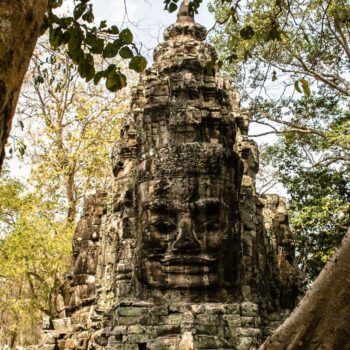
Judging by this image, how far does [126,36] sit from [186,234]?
4589mm

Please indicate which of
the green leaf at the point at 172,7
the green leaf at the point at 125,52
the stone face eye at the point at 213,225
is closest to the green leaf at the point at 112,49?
the green leaf at the point at 125,52

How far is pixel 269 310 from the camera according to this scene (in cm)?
927

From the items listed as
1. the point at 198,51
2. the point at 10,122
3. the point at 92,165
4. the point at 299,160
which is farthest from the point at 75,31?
the point at 299,160

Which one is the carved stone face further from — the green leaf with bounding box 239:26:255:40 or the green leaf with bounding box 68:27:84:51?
the green leaf with bounding box 68:27:84:51

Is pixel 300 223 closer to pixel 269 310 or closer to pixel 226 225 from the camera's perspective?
pixel 269 310

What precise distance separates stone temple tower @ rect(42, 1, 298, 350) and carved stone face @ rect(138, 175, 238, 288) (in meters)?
0.02

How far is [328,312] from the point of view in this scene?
2.57 m

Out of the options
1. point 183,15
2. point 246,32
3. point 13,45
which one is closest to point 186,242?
point 246,32

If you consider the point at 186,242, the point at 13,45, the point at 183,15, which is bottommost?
the point at 13,45

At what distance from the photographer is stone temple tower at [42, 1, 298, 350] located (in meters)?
7.78

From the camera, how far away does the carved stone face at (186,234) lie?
7914mm

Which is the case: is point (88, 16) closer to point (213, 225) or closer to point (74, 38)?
point (74, 38)

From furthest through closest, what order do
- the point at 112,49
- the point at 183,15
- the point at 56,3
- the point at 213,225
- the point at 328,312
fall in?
the point at 183,15
the point at 213,225
the point at 56,3
the point at 112,49
the point at 328,312

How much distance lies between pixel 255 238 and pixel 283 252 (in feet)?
4.55
